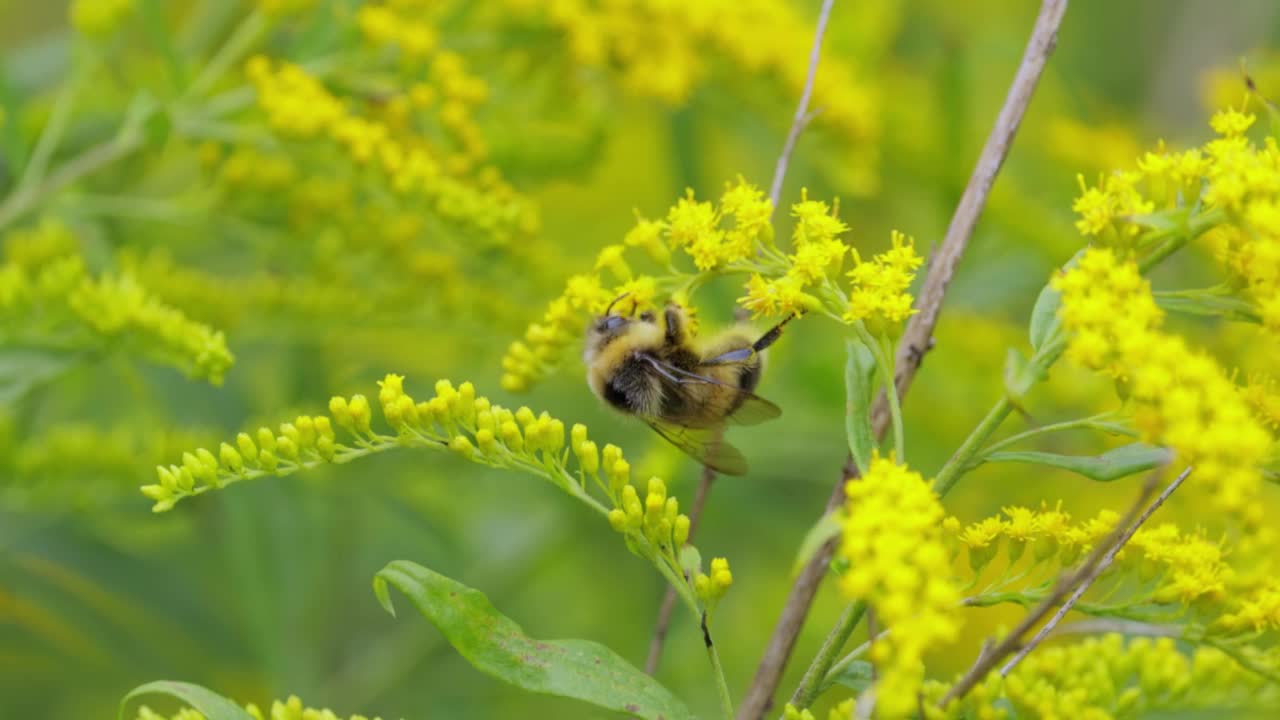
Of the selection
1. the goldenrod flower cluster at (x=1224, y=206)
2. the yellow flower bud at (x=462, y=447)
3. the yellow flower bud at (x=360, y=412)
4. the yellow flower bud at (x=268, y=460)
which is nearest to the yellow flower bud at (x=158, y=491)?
the yellow flower bud at (x=268, y=460)

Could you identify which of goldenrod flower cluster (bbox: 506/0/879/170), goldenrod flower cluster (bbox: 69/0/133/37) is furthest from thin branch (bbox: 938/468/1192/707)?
goldenrod flower cluster (bbox: 69/0/133/37)

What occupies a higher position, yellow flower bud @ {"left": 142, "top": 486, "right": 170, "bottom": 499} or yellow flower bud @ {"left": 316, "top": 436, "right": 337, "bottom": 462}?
yellow flower bud @ {"left": 316, "top": 436, "right": 337, "bottom": 462}

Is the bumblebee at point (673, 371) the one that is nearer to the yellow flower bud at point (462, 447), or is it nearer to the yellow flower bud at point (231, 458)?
the yellow flower bud at point (462, 447)

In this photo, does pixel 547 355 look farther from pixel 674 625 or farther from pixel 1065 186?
pixel 1065 186

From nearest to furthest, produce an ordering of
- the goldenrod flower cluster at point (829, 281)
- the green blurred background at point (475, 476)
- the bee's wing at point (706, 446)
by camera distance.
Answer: the goldenrod flower cluster at point (829, 281)
the bee's wing at point (706, 446)
the green blurred background at point (475, 476)

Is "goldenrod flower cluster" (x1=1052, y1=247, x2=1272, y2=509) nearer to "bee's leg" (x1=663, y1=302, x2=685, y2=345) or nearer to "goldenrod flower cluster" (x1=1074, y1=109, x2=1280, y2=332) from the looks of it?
"goldenrod flower cluster" (x1=1074, y1=109, x2=1280, y2=332)

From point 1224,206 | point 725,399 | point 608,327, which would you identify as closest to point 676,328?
point 608,327
